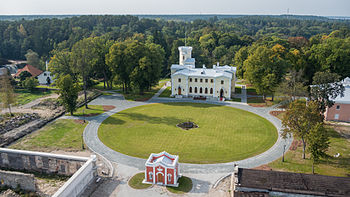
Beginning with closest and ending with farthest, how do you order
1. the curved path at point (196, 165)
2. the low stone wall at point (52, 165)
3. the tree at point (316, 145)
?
the low stone wall at point (52, 165) → the tree at point (316, 145) → the curved path at point (196, 165)

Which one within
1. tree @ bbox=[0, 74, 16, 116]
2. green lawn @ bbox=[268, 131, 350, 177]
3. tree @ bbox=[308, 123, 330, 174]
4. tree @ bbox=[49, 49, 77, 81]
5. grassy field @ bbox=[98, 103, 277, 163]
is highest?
tree @ bbox=[49, 49, 77, 81]

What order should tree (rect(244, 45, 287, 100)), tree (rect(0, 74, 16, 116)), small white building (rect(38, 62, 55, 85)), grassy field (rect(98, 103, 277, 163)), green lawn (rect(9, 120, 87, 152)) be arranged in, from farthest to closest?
small white building (rect(38, 62, 55, 85)), tree (rect(244, 45, 287, 100)), tree (rect(0, 74, 16, 116)), green lawn (rect(9, 120, 87, 152)), grassy field (rect(98, 103, 277, 163))

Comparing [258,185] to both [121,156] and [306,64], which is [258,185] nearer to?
[121,156]

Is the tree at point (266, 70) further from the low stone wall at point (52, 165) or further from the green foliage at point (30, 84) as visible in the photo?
the green foliage at point (30, 84)

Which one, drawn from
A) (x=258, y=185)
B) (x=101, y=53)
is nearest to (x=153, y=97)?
(x=101, y=53)

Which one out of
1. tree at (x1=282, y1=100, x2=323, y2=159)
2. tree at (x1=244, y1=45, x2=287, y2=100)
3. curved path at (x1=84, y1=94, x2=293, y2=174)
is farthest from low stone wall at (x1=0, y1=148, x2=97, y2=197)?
tree at (x1=244, y1=45, x2=287, y2=100)

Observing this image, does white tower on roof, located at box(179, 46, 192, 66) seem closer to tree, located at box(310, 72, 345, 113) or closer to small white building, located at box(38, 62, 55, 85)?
tree, located at box(310, 72, 345, 113)


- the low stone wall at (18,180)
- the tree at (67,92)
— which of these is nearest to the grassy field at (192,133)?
the tree at (67,92)
